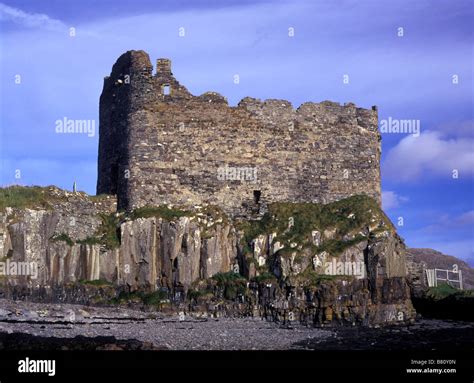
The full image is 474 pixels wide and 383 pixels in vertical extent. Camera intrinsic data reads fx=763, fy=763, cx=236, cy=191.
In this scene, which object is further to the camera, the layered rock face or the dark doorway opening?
the dark doorway opening

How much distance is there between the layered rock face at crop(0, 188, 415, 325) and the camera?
1249 inches

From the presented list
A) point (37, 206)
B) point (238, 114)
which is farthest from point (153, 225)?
point (238, 114)

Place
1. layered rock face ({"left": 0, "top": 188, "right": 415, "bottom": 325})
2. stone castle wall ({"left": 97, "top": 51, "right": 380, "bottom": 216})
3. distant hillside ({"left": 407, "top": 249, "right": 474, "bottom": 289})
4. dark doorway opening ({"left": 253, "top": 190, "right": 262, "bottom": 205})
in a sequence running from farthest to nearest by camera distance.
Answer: distant hillside ({"left": 407, "top": 249, "right": 474, "bottom": 289})
dark doorway opening ({"left": 253, "top": 190, "right": 262, "bottom": 205})
stone castle wall ({"left": 97, "top": 51, "right": 380, "bottom": 216})
layered rock face ({"left": 0, "top": 188, "right": 415, "bottom": 325})

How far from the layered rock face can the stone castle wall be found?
1777 mm

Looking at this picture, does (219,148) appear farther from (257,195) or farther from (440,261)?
(440,261)

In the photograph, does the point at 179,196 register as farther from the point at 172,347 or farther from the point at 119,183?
the point at 172,347

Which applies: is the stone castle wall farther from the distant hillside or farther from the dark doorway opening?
the distant hillside

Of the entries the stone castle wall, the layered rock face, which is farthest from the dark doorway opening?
the layered rock face

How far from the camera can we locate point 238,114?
38.1 meters

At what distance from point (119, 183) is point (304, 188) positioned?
30.4ft

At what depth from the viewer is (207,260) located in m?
33.9

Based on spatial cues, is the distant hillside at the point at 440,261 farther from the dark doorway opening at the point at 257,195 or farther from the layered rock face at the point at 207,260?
the layered rock face at the point at 207,260

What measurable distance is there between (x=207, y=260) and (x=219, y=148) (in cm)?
621

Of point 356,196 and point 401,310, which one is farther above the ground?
point 356,196
